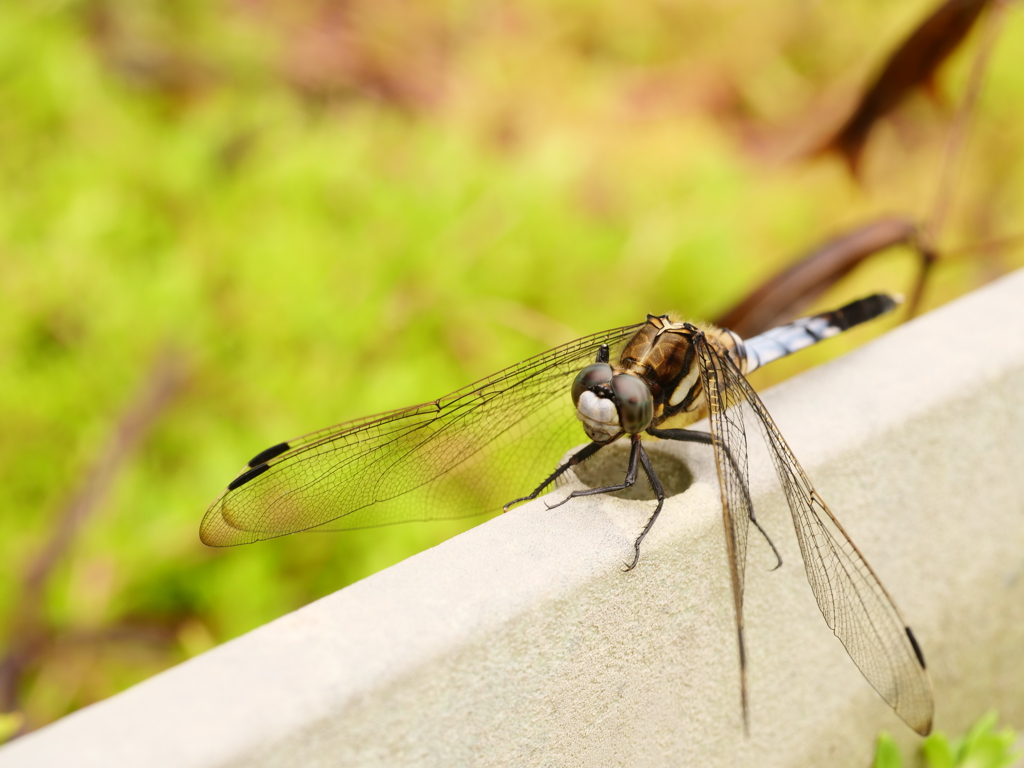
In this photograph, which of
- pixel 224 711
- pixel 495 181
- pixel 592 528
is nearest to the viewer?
pixel 224 711

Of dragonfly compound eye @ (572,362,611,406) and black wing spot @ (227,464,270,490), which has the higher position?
black wing spot @ (227,464,270,490)

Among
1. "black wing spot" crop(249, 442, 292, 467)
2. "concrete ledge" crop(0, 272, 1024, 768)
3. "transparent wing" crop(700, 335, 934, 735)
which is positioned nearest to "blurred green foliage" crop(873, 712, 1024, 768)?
"concrete ledge" crop(0, 272, 1024, 768)

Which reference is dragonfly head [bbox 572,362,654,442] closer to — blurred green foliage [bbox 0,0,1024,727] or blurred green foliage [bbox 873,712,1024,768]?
blurred green foliage [bbox 873,712,1024,768]

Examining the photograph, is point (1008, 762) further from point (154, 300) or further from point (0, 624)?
point (154, 300)

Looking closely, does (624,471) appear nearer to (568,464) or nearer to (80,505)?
(568,464)

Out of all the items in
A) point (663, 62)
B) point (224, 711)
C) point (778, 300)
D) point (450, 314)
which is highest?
point (663, 62)

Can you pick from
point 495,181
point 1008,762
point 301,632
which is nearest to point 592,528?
point 301,632
